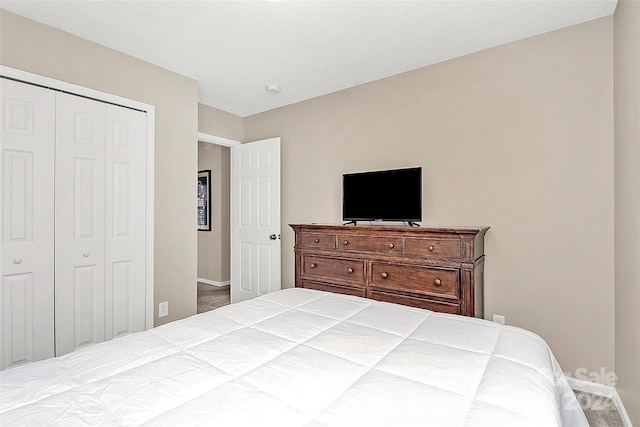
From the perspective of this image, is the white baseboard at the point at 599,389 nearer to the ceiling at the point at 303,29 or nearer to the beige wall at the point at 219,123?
the ceiling at the point at 303,29

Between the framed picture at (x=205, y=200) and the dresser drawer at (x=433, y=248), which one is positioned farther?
the framed picture at (x=205, y=200)

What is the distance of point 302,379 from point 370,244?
1803mm

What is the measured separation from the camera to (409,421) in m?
0.85

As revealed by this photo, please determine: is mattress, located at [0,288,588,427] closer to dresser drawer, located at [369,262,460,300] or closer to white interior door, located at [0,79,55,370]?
dresser drawer, located at [369,262,460,300]

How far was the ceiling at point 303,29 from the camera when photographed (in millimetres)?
2123

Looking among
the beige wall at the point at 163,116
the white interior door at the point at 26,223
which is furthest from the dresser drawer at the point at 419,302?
the white interior door at the point at 26,223

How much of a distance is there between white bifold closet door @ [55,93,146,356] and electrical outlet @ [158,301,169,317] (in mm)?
164

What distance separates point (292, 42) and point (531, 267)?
8.43 ft

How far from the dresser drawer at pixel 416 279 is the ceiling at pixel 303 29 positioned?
1.79 meters

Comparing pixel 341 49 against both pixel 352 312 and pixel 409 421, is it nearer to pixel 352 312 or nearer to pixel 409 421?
pixel 352 312

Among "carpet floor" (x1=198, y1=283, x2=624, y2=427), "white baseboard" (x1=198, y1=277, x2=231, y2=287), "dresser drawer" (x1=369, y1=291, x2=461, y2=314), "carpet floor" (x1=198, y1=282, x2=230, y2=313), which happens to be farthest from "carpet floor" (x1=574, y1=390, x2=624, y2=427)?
"white baseboard" (x1=198, y1=277, x2=231, y2=287)

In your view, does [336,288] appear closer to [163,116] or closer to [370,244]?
[370,244]

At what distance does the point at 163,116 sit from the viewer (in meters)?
3.05

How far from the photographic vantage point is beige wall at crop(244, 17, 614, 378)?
88.6 inches
